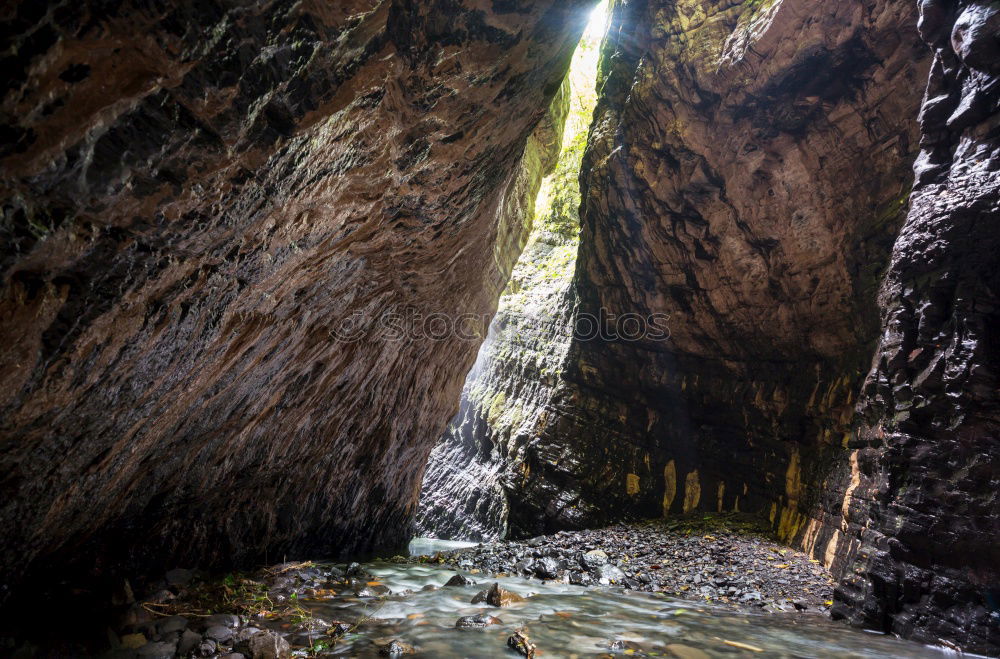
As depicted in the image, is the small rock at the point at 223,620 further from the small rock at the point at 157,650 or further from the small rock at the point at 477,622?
the small rock at the point at 477,622

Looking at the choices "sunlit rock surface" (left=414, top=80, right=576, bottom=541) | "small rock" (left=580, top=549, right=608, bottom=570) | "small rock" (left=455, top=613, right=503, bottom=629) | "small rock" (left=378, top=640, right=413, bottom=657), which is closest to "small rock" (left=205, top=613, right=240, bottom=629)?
"small rock" (left=378, top=640, right=413, bottom=657)

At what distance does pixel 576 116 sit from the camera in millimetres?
17297

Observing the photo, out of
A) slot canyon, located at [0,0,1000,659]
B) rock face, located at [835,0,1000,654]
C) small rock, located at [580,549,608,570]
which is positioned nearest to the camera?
slot canyon, located at [0,0,1000,659]

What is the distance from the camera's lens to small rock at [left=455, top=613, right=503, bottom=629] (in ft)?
14.8

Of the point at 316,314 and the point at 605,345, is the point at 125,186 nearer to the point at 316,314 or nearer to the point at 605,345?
the point at 316,314

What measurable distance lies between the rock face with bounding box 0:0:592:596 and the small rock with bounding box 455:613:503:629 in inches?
116

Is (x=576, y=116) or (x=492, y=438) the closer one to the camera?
(x=492, y=438)

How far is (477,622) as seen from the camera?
4.59 meters

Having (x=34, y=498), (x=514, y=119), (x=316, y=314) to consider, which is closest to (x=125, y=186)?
(x=34, y=498)

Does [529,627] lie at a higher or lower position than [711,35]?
lower

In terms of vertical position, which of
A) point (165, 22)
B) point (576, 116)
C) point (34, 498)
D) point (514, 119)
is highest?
point (576, 116)

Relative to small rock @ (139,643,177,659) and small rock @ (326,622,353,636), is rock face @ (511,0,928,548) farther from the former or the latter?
small rock @ (139,643,177,659)

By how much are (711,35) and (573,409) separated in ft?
30.2

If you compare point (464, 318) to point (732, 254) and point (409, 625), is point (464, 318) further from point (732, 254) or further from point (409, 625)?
point (732, 254)
